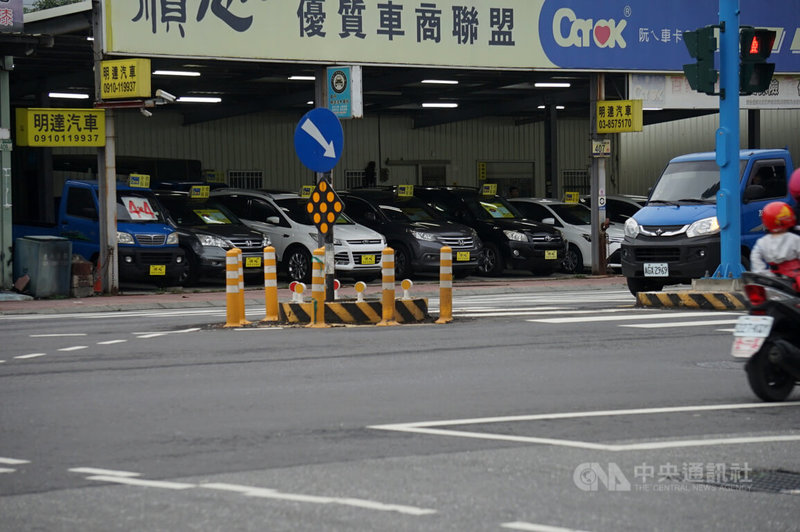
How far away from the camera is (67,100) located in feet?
123

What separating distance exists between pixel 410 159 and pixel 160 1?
65.0 ft

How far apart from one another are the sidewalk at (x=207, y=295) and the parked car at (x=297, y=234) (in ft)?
1.81

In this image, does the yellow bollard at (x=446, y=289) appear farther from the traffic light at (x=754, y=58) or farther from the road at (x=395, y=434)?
the traffic light at (x=754, y=58)

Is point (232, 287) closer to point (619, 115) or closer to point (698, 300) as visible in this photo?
point (698, 300)

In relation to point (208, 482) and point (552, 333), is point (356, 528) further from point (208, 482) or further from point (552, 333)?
point (552, 333)

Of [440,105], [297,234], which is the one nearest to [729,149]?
[297,234]

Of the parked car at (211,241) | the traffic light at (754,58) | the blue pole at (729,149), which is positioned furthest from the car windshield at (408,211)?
the traffic light at (754,58)

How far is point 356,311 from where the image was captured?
52.7 feet

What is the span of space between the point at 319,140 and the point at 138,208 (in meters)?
10.4

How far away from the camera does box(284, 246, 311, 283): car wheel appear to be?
26811mm

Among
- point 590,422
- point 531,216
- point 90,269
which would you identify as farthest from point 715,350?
point 531,216

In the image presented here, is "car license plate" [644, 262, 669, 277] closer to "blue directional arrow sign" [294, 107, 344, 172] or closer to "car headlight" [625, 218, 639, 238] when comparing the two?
"car headlight" [625, 218, 639, 238]

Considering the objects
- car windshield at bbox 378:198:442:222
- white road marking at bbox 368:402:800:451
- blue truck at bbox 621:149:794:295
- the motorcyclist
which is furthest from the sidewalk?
white road marking at bbox 368:402:800:451

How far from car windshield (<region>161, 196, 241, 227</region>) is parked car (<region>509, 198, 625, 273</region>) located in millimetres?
7213
